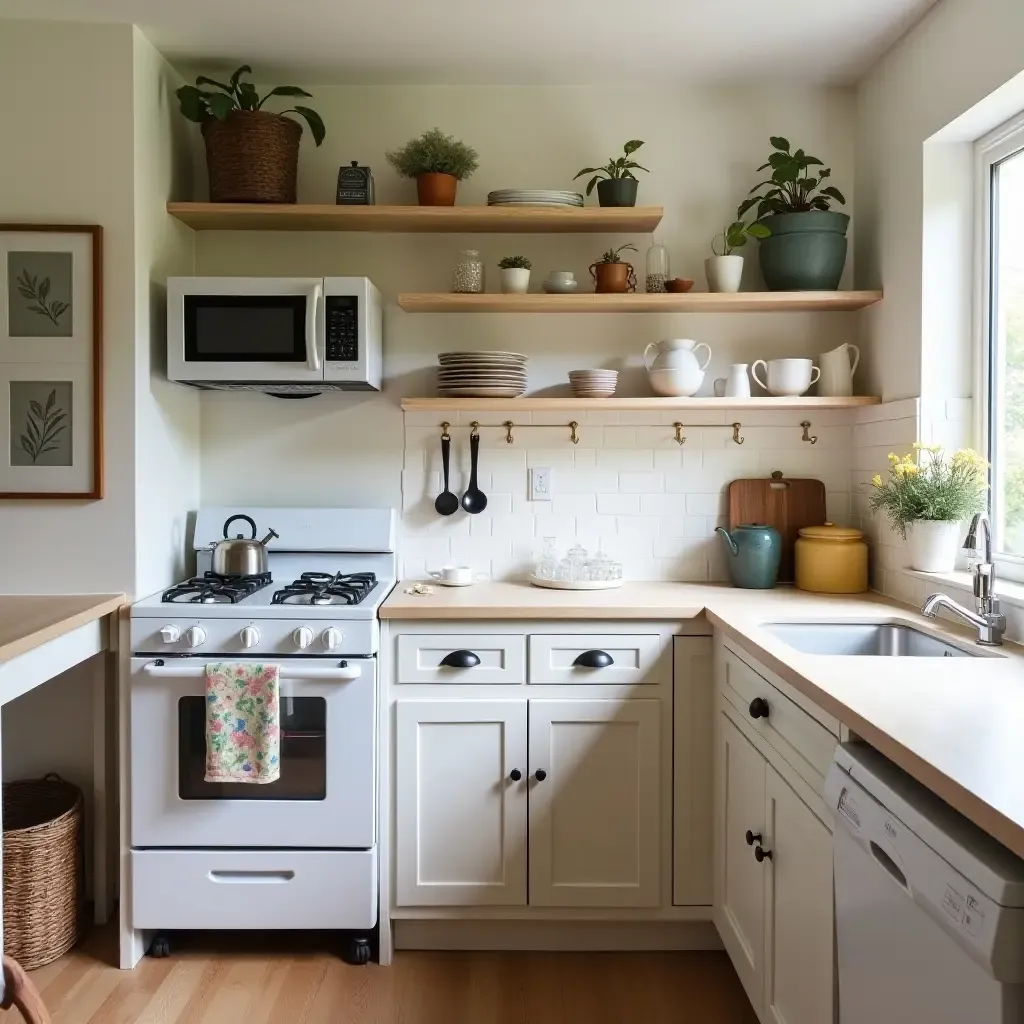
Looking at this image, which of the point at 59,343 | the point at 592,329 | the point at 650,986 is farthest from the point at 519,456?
the point at 650,986

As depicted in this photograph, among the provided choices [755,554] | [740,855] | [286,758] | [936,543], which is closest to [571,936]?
[740,855]

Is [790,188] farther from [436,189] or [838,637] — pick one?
[838,637]

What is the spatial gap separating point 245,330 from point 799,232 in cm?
166

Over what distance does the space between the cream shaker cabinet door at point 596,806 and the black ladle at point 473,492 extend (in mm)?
766

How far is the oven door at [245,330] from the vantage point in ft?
8.25

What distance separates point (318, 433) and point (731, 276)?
1391 mm

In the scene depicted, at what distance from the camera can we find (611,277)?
8.92 ft

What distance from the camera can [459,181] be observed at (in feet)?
9.36

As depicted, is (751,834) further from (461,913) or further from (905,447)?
(905,447)

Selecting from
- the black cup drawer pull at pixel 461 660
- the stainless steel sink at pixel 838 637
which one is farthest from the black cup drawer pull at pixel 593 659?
the stainless steel sink at pixel 838 637

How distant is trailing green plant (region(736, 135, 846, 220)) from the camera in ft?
8.86

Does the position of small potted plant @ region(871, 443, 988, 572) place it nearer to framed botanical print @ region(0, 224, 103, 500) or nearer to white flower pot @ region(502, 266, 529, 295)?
white flower pot @ region(502, 266, 529, 295)

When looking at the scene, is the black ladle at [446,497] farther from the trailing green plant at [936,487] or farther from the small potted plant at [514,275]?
the trailing green plant at [936,487]

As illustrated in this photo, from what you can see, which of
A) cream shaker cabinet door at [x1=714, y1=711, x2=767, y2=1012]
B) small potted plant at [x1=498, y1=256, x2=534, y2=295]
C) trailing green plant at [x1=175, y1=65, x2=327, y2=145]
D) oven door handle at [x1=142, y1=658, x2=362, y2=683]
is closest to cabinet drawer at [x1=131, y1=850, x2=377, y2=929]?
oven door handle at [x1=142, y1=658, x2=362, y2=683]
